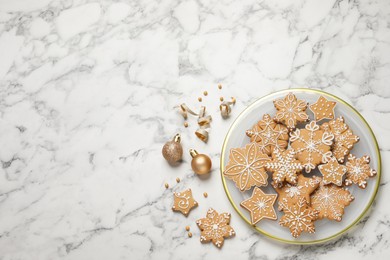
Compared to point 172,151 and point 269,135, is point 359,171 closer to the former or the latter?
point 269,135

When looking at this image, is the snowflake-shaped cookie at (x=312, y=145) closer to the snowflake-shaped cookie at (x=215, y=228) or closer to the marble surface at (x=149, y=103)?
the marble surface at (x=149, y=103)

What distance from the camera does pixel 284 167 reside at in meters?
1.55

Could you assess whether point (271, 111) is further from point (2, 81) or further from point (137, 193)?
point (2, 81)

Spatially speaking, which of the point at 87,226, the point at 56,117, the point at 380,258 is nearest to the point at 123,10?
the point at 56,117

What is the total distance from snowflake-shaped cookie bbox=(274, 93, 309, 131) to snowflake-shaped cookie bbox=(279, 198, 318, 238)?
0.24 m

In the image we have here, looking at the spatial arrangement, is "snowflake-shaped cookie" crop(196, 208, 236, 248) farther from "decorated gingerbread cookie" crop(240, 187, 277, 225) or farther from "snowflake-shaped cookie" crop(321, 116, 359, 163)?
"snowflake-shaped cookie" crop(321, 116, 359, 163)

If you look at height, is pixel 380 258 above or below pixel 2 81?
below

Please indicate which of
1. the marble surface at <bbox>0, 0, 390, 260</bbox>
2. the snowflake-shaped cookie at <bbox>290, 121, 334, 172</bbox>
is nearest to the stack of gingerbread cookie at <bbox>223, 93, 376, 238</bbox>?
the snowflake-shaped cookie at <bbox>290, 121, 334, 172</bbox>

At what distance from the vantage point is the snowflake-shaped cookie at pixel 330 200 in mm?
1519

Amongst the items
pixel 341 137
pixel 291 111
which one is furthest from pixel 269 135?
pixel 341 137

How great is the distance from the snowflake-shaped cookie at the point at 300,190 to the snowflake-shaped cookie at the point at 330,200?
0.03 metres

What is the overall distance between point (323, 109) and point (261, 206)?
359 millimetres

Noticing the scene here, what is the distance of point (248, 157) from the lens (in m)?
1.58

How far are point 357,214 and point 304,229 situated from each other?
0.17 m
